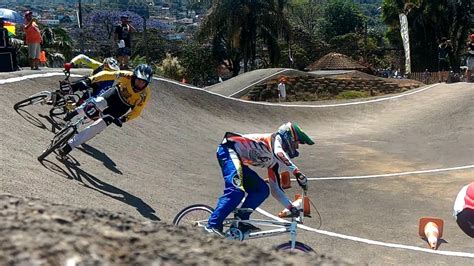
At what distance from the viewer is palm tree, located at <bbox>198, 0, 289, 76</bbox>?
41.4m

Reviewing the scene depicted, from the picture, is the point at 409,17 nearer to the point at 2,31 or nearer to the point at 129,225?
Result: the point at 2,31

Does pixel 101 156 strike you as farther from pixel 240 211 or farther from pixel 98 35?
pixel 98 35

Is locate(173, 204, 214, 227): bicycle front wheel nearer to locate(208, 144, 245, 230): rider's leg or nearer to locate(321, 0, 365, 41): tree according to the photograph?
locate(208, 144, 245, 230): rider's leg

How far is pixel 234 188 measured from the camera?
19.5 ft

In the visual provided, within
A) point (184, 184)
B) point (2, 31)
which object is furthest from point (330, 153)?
point (2, 31)

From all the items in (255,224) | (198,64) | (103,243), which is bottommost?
(198,64)

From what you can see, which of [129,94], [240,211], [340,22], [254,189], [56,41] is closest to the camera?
[240,211]

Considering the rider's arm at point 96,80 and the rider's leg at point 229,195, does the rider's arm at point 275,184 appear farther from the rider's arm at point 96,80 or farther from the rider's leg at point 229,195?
the rider's arm at point 96,80

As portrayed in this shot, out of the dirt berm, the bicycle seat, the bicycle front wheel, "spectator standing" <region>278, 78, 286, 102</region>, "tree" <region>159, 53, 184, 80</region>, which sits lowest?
"tree" <region>159, 53, 184, 80</region>

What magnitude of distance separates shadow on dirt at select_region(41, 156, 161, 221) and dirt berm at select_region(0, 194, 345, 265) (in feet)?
19.2

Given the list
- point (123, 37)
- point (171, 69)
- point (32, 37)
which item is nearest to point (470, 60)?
point (123, 37)

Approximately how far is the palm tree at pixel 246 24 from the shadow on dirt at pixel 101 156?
3192 centimetres

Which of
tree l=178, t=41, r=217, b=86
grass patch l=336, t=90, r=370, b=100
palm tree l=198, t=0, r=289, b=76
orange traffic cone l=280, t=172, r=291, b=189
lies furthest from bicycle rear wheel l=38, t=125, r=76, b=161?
tree l=178, t=41, r=217, b=86

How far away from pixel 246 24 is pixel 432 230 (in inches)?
1414
